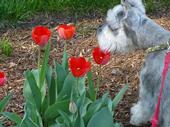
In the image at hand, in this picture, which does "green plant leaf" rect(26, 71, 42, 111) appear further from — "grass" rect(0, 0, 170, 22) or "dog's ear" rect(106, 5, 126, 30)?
"grass" rect(0, 0, 170, 22)

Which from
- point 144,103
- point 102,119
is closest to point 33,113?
point 102,119

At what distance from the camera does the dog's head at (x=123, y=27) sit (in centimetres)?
399

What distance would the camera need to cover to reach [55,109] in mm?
3088

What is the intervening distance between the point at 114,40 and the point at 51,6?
204 cm

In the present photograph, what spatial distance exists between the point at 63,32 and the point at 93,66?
196 centimetres

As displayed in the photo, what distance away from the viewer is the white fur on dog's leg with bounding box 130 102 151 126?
400 centimetres

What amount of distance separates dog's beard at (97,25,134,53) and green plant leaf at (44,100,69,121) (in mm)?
1170

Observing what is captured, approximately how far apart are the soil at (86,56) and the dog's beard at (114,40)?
30 cm

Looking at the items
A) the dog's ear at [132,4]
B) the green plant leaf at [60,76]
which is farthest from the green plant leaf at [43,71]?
the dog's ear at [132,4]

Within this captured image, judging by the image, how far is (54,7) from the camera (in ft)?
20.3

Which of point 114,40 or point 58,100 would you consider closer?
point 58,100

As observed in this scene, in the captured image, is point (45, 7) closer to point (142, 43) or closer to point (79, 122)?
point (142, 43)

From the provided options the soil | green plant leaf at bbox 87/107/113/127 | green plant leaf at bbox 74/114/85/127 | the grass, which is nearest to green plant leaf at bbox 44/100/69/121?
green plant leaf at bbox 74/114/85/127

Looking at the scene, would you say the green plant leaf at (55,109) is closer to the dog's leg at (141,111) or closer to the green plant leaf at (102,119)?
the green plant leaf at (102,119)
